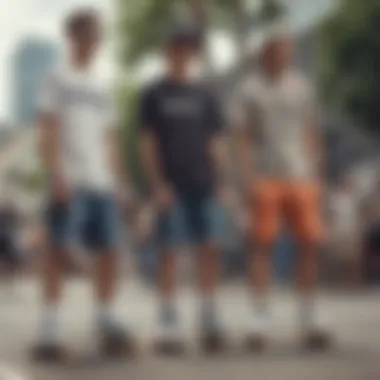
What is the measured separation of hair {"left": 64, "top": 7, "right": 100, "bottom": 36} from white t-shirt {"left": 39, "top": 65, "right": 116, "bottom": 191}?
2.1 inches

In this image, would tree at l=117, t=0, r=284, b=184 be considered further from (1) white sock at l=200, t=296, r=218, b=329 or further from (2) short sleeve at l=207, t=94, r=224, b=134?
(1) white sock at l=200, t=296, r=218, b=329

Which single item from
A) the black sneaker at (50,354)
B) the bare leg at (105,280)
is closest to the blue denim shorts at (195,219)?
the bare leg at (105,280)

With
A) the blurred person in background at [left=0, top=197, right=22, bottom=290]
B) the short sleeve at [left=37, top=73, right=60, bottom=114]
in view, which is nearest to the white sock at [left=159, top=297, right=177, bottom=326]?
the blurred person in background at [left=0, top=197, right=22, bottom=290]

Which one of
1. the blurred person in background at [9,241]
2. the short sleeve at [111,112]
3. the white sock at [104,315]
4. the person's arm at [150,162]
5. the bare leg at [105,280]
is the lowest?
the white sock at [104,315]

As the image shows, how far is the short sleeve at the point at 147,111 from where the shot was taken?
1.53 m

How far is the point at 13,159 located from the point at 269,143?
38cm

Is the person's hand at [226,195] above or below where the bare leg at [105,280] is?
above

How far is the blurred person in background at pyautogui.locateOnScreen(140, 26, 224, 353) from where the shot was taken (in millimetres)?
1533

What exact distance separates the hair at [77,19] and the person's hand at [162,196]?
0.83 feet

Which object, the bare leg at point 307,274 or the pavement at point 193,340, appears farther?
the bare leg at point 307,274

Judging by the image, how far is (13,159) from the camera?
1.49 m

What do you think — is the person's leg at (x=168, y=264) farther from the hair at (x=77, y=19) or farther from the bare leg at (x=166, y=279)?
the hair at (x=77, y=19)

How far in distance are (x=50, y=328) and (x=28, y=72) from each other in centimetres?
37

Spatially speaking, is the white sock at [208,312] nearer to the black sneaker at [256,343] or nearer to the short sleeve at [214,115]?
the black sneaker at [256,343]
